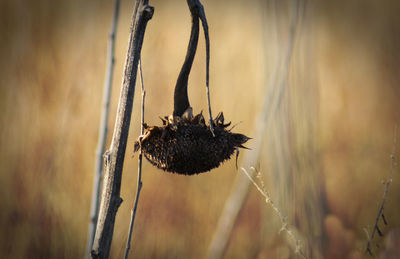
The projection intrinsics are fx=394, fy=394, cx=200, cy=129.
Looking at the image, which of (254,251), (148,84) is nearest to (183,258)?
(254,251)

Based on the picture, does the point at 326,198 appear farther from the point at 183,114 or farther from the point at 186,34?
the point at 183,114

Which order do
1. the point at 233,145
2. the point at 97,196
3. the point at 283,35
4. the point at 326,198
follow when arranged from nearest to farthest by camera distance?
the point at 233,145 < the point at 97,196 < the point at 283,35 < the point at 326,198

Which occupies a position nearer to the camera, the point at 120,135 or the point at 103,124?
the point at 120,135

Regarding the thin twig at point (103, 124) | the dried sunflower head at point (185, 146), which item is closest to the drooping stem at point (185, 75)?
the dried sunflower head at point (185, 146)

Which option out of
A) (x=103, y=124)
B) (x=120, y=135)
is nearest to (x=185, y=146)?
(x=120, y=135)

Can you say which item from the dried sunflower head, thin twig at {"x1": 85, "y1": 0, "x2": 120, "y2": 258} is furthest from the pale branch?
thin twig at {"x1": 85, "y1": 0, "x2": 120, "y2": 258}

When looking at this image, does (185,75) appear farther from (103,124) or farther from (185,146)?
(103,124)

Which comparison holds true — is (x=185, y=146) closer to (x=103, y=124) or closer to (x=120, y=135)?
(x=120, y=135)

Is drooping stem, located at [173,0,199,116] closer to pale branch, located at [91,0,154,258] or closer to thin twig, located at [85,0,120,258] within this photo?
pale branch, located at [91,0,154,258]
